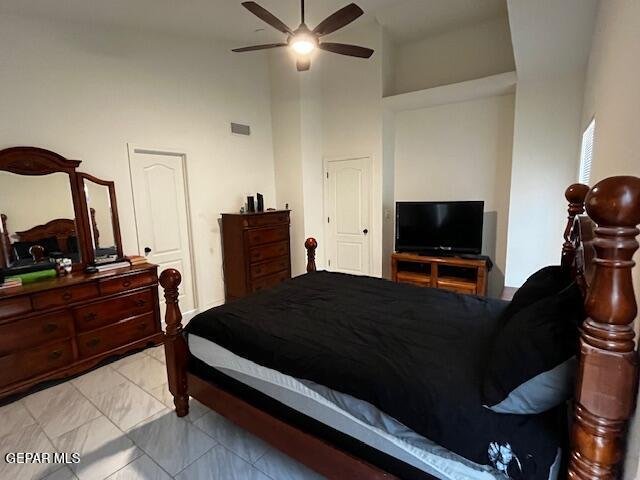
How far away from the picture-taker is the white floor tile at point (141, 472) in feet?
5.93

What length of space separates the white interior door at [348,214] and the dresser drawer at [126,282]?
271 cm

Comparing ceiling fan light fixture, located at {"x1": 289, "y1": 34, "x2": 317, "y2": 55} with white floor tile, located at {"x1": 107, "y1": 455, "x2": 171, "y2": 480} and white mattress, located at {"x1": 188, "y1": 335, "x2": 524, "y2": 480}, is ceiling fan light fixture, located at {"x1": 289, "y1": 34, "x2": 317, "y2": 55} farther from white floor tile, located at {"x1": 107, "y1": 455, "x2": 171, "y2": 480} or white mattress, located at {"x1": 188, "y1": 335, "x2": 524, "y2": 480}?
white floor tile, located at {"x1": 107, "y1": 455, "x2": 171, "y2": 480}

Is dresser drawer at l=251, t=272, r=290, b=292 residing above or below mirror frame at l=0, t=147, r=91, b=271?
below

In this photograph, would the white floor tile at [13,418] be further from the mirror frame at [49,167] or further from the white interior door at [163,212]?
the white interior door at [163,212]

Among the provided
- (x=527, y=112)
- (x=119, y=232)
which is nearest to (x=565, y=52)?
(x=527, y=112)

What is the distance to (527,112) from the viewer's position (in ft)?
11.1

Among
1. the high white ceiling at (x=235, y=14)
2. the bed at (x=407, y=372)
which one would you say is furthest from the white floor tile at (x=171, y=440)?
the high white ceiling at (x=235, y=14)

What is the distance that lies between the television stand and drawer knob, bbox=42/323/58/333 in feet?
11.7

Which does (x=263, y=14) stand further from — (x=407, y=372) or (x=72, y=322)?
(x=72, y=322)

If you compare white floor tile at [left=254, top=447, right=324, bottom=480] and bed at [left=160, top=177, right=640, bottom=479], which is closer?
bed at [left=160, top=177, right=640, bottom=479]

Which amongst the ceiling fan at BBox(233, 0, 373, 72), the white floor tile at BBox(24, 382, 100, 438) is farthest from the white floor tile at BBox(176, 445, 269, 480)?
the ceiling fan at BBox(233, 0, 373, 72)

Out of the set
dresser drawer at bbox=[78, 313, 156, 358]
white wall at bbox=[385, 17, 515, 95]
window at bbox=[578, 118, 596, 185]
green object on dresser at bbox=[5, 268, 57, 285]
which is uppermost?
white wall at bbox=[385, 17, 515, 95]

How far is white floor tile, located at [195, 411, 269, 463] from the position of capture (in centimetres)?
197

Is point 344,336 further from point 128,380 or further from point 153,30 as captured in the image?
point 153,30
